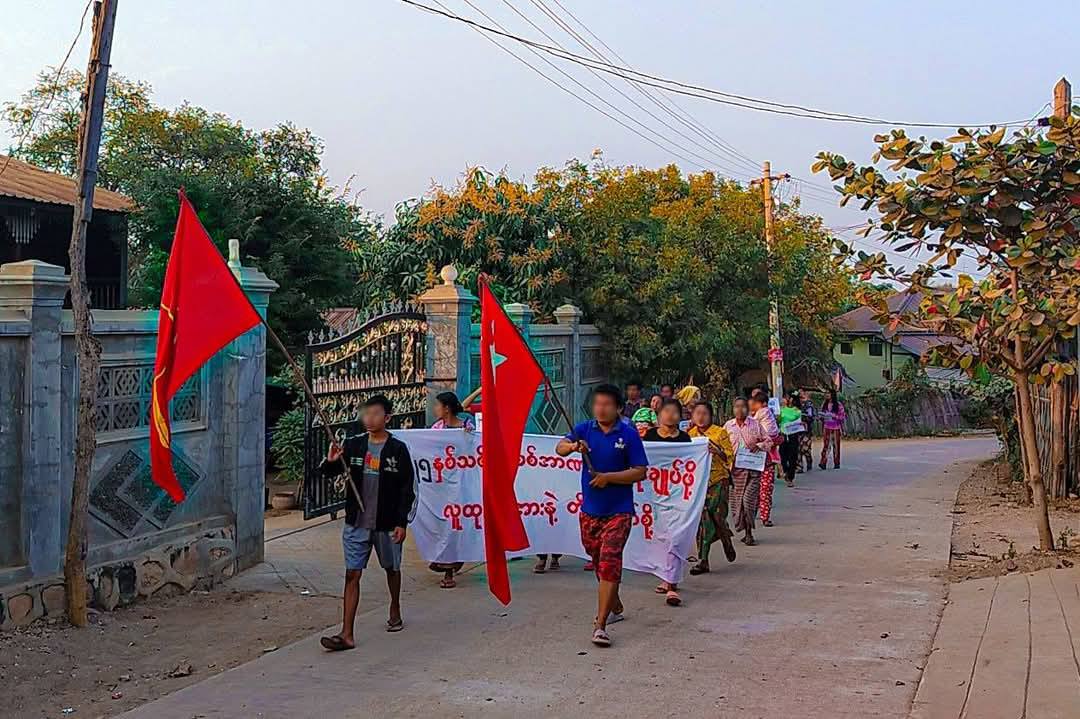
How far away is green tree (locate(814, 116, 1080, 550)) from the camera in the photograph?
958 cm

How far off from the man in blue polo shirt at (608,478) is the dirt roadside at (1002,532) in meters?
3.70

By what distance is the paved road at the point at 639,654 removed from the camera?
238 inches

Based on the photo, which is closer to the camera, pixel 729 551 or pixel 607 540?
pixel 607 540

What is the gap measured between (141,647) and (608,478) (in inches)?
126

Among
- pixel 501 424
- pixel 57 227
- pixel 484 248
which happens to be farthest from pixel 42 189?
pixel 501 424

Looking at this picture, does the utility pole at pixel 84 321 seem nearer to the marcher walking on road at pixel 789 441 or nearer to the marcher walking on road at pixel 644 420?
the marcher walking on road at pixel 644 420

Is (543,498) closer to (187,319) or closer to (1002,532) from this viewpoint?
(187,319)

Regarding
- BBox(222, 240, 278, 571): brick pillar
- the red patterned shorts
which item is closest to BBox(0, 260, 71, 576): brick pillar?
BBox(222, 240, 278, 571): brick pillar

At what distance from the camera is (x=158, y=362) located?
7.49m

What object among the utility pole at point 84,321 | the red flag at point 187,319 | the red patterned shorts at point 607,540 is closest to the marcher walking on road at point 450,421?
the red patterned shorts at point 607,540

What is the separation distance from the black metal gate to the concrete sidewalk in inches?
230

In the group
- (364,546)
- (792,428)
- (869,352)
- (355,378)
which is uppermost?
(869,352)

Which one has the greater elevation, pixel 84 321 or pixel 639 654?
pixel 84 321

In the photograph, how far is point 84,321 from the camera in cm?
758
